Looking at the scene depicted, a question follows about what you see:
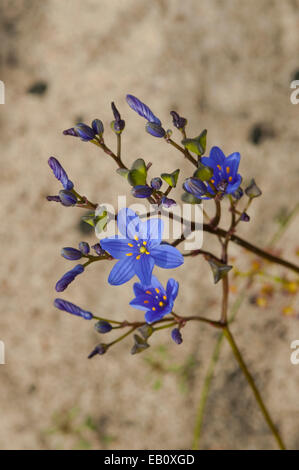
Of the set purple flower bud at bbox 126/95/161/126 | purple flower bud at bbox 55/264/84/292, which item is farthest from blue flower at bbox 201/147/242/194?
purple flower bud at bbox 55/264/84/292

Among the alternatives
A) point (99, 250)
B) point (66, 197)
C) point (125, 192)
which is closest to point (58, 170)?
point (66, 197)

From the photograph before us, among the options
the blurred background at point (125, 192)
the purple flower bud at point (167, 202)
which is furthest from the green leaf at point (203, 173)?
the blurred background at point (125, 192)

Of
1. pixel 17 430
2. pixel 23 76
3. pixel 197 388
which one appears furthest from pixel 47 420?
pixel 23 76

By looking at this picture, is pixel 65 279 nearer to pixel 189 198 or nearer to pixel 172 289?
pixel 172 289

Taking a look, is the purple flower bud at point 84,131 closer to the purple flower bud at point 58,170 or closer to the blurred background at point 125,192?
the purple flower bud at point 58,170

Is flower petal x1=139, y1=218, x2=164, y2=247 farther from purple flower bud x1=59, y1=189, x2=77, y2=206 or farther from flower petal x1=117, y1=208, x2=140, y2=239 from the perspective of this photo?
purple flower bud x1=59, y1=189, x2=77, y2=206
